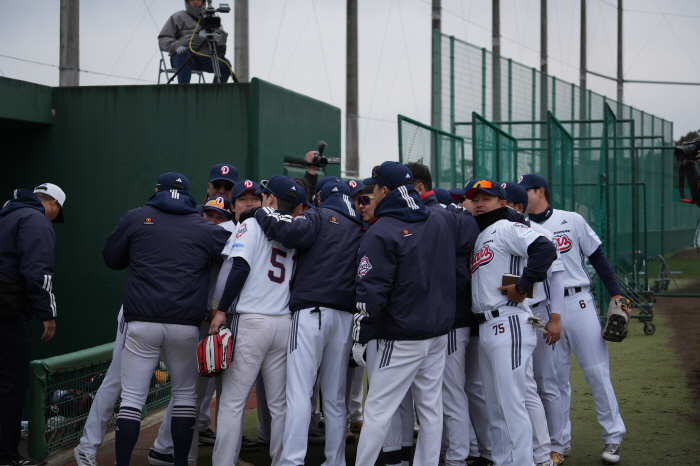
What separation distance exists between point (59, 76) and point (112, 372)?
18.6 ft

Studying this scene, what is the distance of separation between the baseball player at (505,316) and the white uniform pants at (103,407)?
234 cm

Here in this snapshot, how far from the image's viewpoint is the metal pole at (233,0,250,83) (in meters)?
11.8

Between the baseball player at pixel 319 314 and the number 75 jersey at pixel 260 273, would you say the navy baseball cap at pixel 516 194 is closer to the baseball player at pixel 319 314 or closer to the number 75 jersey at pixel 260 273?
the baseball player at pixel 319 314

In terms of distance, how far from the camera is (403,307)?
13.7 feet

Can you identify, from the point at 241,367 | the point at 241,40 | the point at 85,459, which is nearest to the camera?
the point at 241,367

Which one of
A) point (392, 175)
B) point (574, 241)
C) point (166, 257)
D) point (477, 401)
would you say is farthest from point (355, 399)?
point (392, 175)

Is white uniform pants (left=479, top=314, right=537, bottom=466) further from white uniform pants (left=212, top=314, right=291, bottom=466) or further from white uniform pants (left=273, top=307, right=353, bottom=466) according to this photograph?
white uniform pants (left=212, top=314, right=291, bottom=466)

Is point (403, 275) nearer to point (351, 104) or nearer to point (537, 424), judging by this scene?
point (537, 424)

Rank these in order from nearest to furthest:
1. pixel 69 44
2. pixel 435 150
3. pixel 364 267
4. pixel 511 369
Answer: pixel 364 267
pixel 511 369
pixel 69 44
pixel 435 150

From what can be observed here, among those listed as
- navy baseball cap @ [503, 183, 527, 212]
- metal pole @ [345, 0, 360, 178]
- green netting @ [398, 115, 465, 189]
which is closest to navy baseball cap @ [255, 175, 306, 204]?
navy baseball cap @ [503, 183, 527, 212]

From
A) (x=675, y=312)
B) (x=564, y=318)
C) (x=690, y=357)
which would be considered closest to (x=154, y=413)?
(x=564, y=318)

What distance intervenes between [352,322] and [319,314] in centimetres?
30

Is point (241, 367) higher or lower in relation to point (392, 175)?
lower

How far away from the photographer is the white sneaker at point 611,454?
484cm
